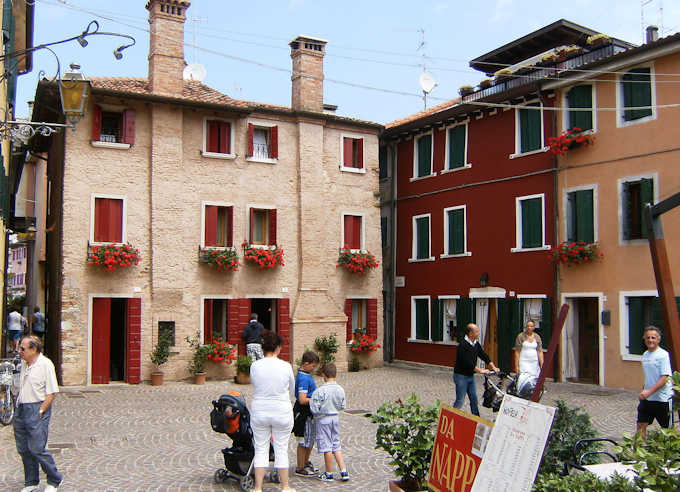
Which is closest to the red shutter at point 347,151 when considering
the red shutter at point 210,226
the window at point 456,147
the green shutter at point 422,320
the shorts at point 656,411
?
the window at point 456,147

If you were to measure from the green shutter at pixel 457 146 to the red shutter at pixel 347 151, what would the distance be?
138 inches

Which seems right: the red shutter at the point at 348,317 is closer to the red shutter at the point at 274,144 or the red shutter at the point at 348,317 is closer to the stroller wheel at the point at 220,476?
the red shutter at the point at 274,144

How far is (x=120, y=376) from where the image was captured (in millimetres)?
21359

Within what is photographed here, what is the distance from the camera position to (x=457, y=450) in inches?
235

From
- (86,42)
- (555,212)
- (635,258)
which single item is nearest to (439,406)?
(86,42)

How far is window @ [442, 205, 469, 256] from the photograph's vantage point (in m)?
23.1

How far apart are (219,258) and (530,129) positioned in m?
10.0

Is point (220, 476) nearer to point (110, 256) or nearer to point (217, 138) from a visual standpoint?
point (110, 256)

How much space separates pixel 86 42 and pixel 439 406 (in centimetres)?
763

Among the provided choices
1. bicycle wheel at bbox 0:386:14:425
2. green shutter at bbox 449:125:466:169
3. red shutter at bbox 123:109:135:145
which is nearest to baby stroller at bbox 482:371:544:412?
bicycle wheel at bbox 0:386:14:425

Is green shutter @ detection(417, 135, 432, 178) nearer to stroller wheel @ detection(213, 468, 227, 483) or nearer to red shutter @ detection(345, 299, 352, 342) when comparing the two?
red shutter @ detection(345, 299, 352, 342)

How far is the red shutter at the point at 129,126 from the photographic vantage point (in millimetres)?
20578

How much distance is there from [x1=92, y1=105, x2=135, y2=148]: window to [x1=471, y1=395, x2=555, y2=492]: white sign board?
17341 mm

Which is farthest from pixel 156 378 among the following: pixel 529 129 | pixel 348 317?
pixel 529 129
